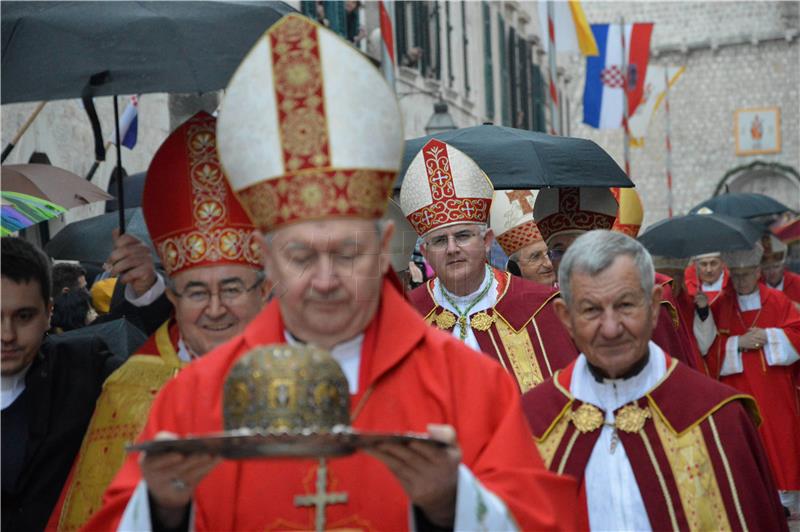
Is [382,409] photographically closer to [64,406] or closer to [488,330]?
[64,406]

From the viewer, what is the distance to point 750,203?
16.4 meters

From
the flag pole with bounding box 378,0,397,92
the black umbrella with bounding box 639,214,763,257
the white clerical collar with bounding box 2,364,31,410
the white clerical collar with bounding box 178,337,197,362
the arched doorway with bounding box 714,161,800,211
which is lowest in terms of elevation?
the arched doorway with bounding box 714,161,800,211

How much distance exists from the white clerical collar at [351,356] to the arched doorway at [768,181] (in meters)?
44.8

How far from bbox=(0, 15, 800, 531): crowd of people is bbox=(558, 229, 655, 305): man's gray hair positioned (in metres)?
0.01

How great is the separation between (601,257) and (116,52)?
1546 millimetres

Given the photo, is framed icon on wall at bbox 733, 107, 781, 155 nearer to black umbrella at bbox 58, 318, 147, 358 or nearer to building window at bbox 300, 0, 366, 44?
building window at bbox 300, 0, 366, 44

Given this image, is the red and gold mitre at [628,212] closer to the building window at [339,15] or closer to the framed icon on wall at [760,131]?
the building window at [339,15]

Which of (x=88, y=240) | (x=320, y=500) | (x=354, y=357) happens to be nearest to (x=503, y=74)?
(x=88, y=240)

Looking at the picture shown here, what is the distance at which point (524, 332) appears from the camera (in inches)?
273

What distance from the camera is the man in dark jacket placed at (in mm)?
4500

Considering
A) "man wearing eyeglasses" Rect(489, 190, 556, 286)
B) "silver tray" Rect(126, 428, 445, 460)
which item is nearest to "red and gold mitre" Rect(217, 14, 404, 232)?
"silver tray" Rect(126, 428, 445, 460)

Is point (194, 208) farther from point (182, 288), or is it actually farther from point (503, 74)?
point (503, 74)

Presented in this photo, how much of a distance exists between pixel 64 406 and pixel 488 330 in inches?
105

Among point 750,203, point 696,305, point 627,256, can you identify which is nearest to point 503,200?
point 696,305
